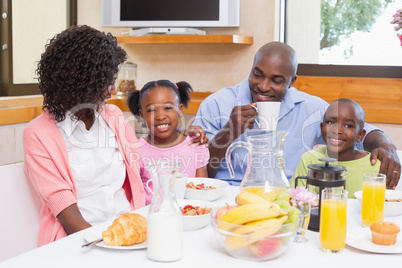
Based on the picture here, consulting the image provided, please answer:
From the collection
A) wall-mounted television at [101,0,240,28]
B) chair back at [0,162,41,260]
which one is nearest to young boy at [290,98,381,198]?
chair back at [0,162,41,260]

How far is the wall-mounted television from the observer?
3.39 metres

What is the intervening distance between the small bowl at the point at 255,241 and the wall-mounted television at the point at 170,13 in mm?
2570

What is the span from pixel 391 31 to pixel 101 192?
236 centimetres

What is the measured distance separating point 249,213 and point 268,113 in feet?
2.67

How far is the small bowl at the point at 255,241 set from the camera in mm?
984

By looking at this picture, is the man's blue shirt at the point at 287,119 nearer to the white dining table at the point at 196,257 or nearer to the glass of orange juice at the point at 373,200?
the glass of orange juice at the point at 373,200

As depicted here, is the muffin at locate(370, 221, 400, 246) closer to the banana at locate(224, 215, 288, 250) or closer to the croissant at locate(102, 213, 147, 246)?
the banana at locate(224, 215, 288, 250)

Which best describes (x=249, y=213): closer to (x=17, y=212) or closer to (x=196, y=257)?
(x=196, y=257)

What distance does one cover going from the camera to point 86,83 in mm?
1628

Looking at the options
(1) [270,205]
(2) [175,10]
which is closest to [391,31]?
(2) [175,10]

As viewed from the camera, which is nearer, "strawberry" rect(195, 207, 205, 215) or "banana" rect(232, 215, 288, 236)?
"banana" rect(232, 215, 288, 236)

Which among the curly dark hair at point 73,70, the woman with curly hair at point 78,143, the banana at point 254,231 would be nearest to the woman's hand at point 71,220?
the woman with curly hair at point 78,143

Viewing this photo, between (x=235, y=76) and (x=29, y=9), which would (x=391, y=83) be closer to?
(x=235, y=76)

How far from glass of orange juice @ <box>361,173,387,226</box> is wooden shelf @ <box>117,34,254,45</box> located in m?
2.09
